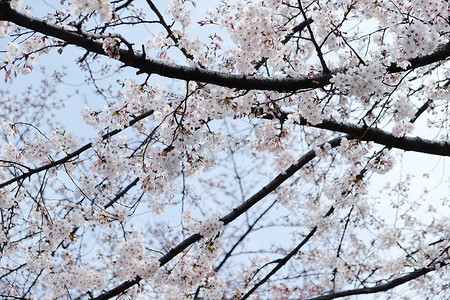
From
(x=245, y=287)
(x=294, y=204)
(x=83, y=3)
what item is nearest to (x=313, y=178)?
(x=294, y=204)

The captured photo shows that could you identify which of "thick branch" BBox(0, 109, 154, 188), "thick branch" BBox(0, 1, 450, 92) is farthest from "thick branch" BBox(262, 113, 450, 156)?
"thick branch" BBox(0, 109, 154, 188)

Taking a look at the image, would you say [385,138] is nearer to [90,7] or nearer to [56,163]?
[90,7]

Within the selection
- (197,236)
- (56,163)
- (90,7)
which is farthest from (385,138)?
(56,163)

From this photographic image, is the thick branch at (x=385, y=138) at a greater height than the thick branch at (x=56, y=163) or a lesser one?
greater

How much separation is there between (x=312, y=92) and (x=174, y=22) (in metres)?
1.64

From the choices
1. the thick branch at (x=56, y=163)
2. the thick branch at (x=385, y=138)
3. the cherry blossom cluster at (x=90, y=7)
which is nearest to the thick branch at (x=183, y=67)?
the cherry blossom cluster at (x=90, y=7)

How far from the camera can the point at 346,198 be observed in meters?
5.34

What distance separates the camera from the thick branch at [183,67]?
2.38m

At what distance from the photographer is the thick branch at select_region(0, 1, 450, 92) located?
2.38 metres

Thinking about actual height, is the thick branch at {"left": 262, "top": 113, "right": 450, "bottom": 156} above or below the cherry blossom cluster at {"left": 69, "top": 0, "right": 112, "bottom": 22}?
above

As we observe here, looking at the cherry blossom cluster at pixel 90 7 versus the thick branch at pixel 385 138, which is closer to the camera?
the cherry blossom cluster at pixel 90 7

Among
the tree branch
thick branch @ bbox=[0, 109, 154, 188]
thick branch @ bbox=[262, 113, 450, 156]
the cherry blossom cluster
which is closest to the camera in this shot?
the cherry blossom cluster

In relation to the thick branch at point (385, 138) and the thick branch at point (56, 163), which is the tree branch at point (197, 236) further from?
the thick branch at point (56, 163)

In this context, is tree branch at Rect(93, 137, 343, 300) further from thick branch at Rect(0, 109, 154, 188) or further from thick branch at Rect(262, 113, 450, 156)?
thick branch at Rect(0, 109, 154, 188)
